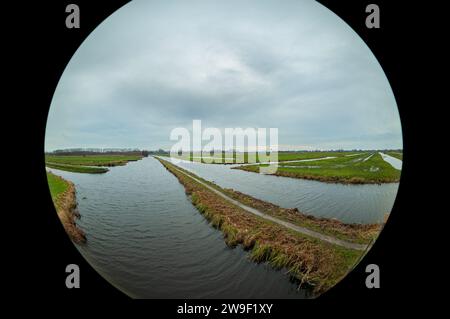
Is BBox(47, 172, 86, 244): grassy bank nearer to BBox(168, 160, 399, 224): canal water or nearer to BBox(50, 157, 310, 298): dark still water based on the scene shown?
BBox(50, 157, 310, 298): dark still water

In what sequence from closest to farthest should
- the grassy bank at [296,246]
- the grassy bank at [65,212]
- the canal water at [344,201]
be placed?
the grassy bank at [296,246] < the grassy bank at [65,212] < the canal water at [344,201]

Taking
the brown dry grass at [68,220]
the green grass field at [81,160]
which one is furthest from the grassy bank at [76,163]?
the brown dry grass at [68,220]

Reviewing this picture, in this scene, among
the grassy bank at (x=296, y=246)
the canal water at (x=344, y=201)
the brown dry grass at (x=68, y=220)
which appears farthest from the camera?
the canal water at (x=344, y=201)

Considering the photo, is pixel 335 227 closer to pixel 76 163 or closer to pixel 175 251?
pixel 175 251

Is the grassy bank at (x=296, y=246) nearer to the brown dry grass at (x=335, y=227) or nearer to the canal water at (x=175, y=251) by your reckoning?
the brown dry grass at (x=335, y=227)

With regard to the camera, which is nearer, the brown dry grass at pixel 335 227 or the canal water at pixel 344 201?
the brown dry grass at pixel 335 227

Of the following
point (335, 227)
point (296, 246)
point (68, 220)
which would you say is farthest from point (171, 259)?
point (335, 227)
